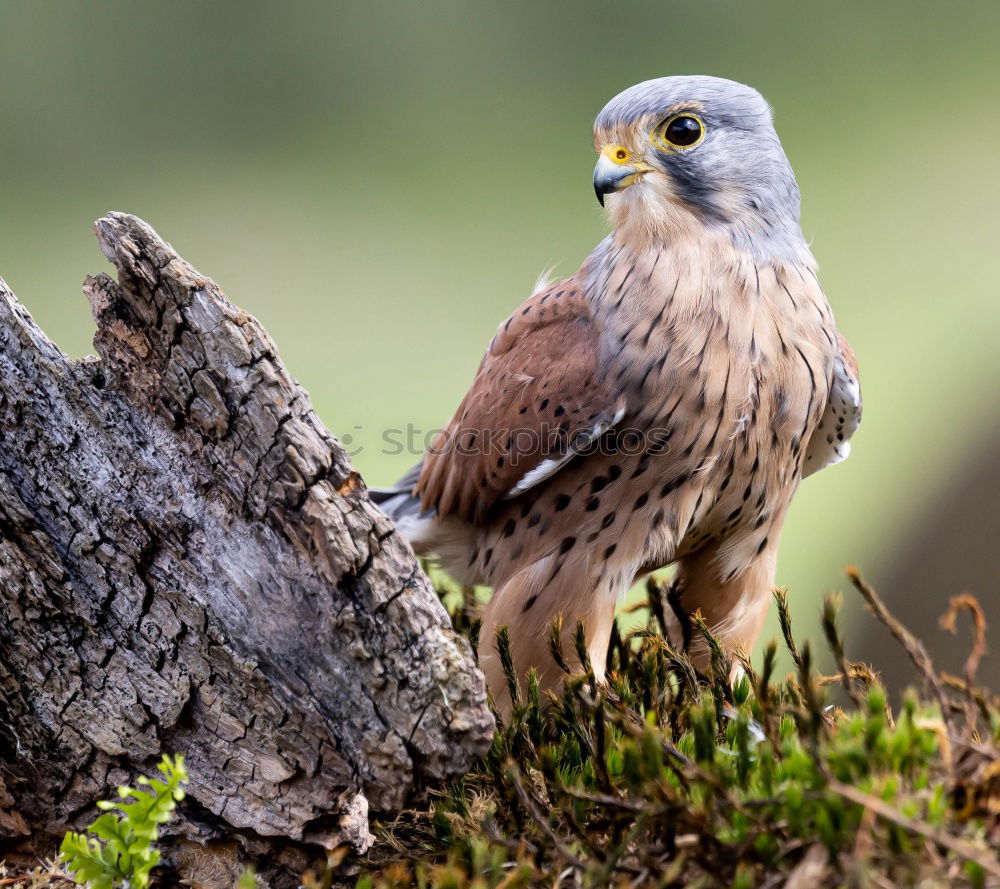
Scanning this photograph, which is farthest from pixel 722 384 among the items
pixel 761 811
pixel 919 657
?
pixel 761 811

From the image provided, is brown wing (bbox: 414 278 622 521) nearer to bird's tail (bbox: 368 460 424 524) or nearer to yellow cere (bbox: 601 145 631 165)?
bird's tail (bbox: 368 460 424 524)

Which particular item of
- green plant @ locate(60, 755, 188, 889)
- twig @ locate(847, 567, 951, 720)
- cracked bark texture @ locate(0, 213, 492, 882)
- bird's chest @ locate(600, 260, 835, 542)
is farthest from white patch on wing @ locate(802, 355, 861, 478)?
green plant @ locate(60, 755, 188, 889)

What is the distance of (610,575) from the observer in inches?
85.0

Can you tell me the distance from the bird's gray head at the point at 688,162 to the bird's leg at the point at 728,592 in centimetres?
76

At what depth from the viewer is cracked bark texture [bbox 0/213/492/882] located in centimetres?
148

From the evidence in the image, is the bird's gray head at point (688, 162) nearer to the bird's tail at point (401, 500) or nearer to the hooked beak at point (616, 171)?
the hooked beak at point (616, 171)

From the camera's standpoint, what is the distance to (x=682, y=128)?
2143 millimetres

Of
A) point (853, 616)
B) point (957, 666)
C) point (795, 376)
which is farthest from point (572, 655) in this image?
point (853, 616)

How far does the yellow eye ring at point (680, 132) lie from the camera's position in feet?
7.03

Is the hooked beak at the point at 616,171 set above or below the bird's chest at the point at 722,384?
above

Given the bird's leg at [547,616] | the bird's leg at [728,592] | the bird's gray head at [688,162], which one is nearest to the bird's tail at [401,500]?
the bird's leg at [547,616]

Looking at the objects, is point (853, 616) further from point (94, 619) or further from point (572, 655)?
point (94, 619)

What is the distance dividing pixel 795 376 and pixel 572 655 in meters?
0.78

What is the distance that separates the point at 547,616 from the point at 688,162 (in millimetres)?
1030
